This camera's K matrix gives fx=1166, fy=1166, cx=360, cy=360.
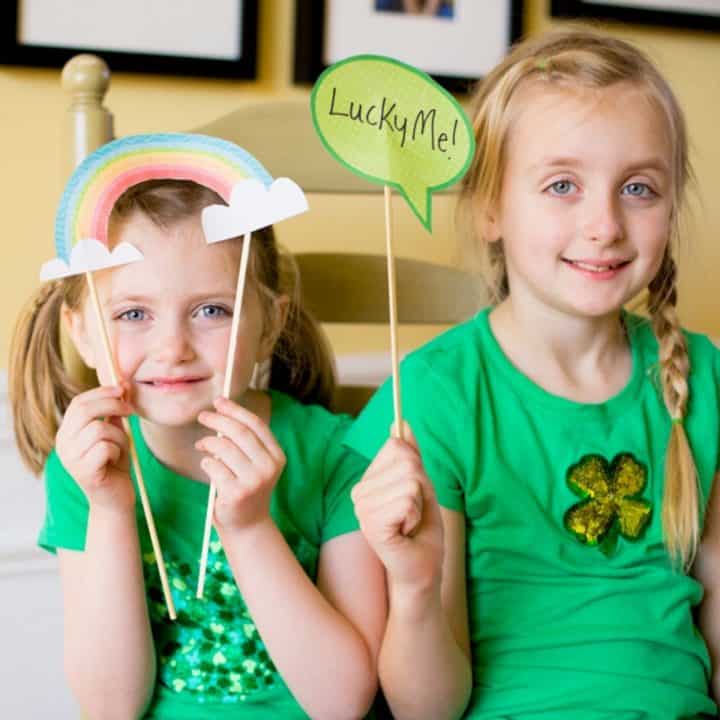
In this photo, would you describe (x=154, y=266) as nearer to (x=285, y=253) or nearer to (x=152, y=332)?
(x=152, y=332)

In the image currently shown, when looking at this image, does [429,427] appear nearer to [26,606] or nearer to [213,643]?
[213,643]

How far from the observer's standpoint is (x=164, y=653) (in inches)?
41.1

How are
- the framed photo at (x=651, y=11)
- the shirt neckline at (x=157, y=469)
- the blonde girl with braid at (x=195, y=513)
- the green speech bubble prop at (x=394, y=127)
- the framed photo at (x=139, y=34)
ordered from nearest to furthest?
the green speech bubble prop at (x=394, y=127)
the blonde girl with braid at (x=195, y=513)
the shirt neckline at (x=157, y=469)
the framed photo at (x=139, y=34)
the framed photo at (x=651, y=11)

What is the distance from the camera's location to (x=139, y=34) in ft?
4.57

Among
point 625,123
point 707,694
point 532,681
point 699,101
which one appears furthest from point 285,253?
point 699,101

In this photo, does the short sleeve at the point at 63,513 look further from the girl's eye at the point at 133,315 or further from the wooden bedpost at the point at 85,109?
the wooden bedpost at the point at 85,109

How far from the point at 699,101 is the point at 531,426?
0.85 m

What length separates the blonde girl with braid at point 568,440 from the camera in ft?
3.39

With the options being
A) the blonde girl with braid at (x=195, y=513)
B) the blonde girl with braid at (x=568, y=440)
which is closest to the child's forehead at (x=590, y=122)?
the blonde girl with braid at (x=568, y=440)

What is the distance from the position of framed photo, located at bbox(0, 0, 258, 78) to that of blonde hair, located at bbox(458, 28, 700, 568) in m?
0.41

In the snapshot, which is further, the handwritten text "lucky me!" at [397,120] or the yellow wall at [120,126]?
the yellow wall at [120,126]

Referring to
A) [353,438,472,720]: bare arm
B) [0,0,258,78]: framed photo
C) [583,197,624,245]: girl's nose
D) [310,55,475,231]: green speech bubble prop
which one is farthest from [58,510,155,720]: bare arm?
[0,0,258,78]: framed photo

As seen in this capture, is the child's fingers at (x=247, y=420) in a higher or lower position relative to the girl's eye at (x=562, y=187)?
lower

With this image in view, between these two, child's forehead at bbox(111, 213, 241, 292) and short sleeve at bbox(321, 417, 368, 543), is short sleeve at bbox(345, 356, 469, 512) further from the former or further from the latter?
child's forehead at bbox(111, 213, 241, 292)
